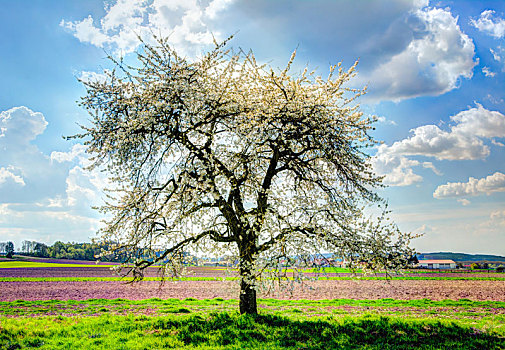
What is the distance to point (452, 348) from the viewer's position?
12.1 metres

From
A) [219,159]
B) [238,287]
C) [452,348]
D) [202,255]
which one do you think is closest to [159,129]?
[219,159]

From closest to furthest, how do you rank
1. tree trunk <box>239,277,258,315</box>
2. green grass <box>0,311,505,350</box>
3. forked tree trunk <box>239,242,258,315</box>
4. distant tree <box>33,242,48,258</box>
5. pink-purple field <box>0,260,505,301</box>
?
1. green grass <box>0,311,505,350</box>
2. forked tree trunk <box>239,242,258,315</box>
3. tree trunk <box>239,277,258,315</box>
4. pink-purple field <box>0,260,505,301</box>
5. distant tree <box>33,242,48,258</box>

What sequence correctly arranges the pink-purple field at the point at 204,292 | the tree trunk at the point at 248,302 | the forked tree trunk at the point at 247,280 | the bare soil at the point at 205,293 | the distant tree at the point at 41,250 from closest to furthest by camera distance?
the forked tree trunk at the point at 247,280, the tree trunk at the point at 248,302, the bare soil at the point at 205,293, the pink-purple field at the point at 204,292, the distant tree at the point at 41,250

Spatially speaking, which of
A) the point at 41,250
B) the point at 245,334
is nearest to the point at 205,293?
the point at 245,334

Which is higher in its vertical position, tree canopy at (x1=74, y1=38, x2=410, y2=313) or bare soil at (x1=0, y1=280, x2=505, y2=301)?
tree canopy at (x1=74, y1=38, x2=410, y2=313)

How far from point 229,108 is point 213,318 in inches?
363

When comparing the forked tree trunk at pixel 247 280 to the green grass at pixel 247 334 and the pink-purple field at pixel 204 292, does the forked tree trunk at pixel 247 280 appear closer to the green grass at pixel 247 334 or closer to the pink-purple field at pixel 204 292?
the green grass at pixel 247 334

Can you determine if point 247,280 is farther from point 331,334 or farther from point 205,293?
point 205,293

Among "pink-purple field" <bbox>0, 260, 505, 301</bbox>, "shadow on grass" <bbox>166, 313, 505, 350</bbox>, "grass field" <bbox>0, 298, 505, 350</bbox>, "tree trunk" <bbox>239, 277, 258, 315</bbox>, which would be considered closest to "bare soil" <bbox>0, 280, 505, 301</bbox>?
"pink-purple field" <bbox>0, 260, 505, 301</bbox>

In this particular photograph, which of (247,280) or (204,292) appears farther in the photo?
(204,292)

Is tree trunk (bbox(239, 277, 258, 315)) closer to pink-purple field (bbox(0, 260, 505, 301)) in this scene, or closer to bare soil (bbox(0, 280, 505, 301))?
pink-purple field (bbox(0, 260, 505, 301))

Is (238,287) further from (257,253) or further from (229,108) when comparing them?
(229,108)

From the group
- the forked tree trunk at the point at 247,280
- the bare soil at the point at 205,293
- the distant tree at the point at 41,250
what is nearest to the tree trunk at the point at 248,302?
the forked tree trunk at the point at 247,280

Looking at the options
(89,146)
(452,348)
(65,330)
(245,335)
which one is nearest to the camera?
(452,348)
